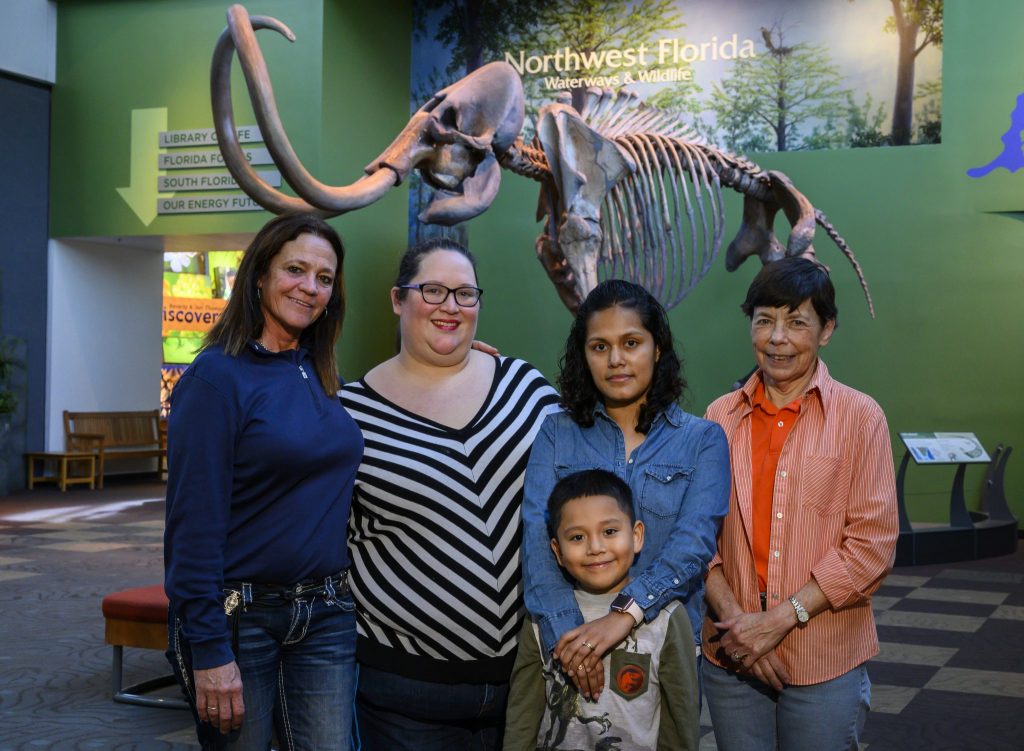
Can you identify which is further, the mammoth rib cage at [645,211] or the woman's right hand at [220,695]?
the mammoth rib cage at [645,211]

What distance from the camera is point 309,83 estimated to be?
1271cm

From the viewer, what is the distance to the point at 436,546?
2.38 metres

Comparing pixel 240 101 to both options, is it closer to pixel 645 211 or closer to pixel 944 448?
pixel 645 211

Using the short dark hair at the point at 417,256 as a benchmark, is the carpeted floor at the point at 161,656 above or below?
below

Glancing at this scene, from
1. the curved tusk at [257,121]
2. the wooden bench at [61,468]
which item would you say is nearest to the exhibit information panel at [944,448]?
the curved tusk at [257,121]

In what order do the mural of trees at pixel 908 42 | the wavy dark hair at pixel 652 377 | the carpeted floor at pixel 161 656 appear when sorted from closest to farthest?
the wavy dark hair at pixel 652 377 < the carpeted floor at pixel 161 656 < the mural of trees at pixel 908 42

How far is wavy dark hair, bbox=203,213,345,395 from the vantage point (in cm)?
233

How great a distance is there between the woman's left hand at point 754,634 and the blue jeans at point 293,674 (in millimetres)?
818

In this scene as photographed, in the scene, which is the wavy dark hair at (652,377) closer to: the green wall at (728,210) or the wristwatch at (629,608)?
the wristwatch at (629,608)

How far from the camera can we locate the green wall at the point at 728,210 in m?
11.2

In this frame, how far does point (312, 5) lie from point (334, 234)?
11234 mm

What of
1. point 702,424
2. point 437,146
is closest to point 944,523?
point 437,146

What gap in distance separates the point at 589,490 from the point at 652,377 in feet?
1.03

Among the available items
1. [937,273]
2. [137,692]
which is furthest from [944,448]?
[137,692]
